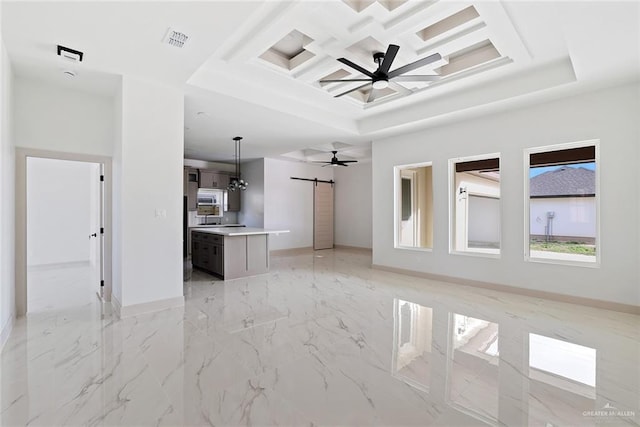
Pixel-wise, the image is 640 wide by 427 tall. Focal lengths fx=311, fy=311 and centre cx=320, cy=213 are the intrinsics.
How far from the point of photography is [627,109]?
12.6 feet

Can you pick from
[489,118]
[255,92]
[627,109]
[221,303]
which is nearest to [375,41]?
[255,92]

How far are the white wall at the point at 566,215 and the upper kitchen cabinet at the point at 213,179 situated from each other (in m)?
7.53

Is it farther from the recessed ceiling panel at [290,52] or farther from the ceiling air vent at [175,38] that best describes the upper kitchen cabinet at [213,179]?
the ceiling air vent at [175,38]

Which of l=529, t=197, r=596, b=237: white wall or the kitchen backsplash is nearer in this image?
l=529, t=197, r=596, b=237: white wall

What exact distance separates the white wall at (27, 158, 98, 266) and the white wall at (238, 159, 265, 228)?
376 centimetres

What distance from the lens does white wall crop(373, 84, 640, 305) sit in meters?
3.84

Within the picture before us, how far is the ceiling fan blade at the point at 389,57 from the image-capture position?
3055 mm

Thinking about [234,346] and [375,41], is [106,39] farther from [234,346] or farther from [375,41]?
[234,346]

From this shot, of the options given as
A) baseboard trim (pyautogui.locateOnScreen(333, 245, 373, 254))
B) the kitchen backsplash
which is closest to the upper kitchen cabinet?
the kitchen backsplash

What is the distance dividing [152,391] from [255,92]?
12.3ft

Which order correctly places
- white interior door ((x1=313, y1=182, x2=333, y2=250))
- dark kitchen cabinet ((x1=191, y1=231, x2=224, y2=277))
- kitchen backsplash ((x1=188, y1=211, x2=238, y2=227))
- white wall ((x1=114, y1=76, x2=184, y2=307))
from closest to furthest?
white wall ((x1=114, y1=76, x2=184, y2=307)), dark kitchen cabinet ((x1=191, y1=231, x2=224, y2=277)), kitchen backsplash ((x1=188, y1=211, x2=238, y2=227)), white interior door ((x1=313, y1=182, x2=333, y2=250))

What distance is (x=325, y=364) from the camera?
2.53 m

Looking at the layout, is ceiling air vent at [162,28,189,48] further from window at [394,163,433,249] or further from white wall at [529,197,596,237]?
window at [394,163,433,249]

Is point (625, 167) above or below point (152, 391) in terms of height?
above
